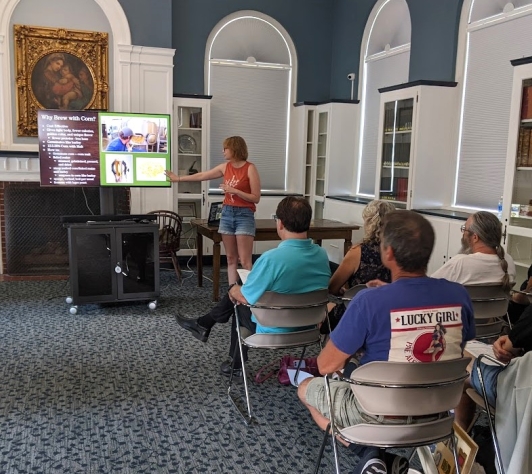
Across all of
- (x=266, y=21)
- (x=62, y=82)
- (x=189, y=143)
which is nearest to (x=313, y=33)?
(x=266, y=21)

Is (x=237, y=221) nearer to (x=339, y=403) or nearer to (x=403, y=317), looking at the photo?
(x=339, y=403)

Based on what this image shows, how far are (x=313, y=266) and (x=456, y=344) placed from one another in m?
1.01

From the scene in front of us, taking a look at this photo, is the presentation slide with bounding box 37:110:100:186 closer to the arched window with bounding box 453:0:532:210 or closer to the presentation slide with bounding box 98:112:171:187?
the presentation slide with bounding box 98:112:171:187

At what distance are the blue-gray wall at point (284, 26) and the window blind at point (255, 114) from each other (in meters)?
0.27

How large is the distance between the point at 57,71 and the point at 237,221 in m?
3.08

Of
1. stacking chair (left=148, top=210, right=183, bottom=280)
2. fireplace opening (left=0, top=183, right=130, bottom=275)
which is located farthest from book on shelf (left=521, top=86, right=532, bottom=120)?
fireplace opening (left=0, top=183, right=130, bottom=275)

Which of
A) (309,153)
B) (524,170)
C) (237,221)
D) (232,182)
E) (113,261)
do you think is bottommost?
(113,261)

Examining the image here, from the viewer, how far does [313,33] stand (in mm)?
7652

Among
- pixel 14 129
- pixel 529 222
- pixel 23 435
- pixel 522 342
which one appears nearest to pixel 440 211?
pixel 529 222

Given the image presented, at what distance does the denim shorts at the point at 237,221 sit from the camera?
194 inches

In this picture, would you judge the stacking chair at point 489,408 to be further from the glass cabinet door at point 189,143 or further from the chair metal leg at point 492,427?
the glass cabinet door at point 189,143

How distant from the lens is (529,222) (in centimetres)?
407

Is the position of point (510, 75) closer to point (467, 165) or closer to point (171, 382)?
point (467, 165)

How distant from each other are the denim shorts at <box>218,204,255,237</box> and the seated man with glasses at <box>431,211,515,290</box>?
2.31 m
